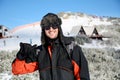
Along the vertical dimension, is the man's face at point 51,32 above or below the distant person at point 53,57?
above

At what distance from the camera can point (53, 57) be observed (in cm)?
402

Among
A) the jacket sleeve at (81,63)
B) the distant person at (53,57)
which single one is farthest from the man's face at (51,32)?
the jacket sleeve at (81,63)

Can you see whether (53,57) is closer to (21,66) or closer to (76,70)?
(76,70)

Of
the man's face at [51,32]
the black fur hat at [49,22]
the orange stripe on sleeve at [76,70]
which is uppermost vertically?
Answer: the black fur hat at [49,22]

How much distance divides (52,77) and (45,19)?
72 cm

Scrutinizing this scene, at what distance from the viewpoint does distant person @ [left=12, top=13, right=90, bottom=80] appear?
3.97 m

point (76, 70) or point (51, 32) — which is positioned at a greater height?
point (51, 32)

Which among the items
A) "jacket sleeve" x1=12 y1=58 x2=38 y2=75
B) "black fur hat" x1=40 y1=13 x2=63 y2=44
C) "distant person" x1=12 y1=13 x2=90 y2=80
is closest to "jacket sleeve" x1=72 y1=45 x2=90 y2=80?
"distant person" x1=12 y1=13 x2=90 y2=80

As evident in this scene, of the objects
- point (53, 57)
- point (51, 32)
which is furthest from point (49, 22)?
point (53, 57)

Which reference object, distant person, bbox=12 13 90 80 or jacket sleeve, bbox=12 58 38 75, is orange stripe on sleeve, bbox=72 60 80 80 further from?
jacket sleeve, bbox=12 58 38 75

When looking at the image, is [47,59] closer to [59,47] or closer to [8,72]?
[59,47]

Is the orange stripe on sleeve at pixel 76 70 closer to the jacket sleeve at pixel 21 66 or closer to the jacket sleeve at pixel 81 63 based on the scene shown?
the jacket sleeve at pixel 81 63

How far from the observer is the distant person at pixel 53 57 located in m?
3.97

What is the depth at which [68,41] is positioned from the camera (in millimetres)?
4031
